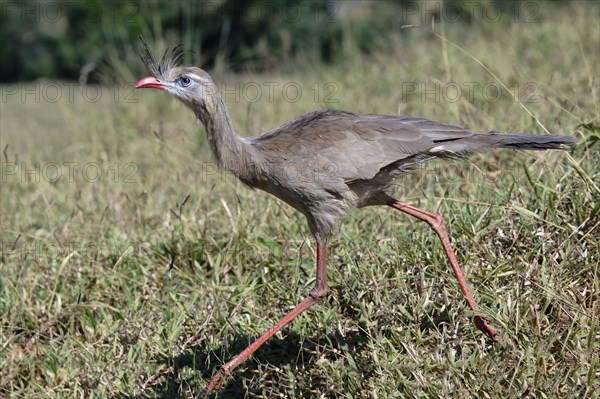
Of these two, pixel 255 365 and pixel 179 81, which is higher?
pixel 179 81

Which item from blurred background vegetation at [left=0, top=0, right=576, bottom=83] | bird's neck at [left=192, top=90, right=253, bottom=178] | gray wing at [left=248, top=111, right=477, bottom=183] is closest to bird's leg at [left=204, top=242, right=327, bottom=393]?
gray wing at [left=248, top=111, right=477, bottom=183]

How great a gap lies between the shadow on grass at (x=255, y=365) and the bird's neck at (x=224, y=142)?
74 centimetres

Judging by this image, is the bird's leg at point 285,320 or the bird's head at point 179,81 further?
the bird's head at point 179,81

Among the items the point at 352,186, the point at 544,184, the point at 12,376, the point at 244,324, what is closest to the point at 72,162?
the point at 12,376

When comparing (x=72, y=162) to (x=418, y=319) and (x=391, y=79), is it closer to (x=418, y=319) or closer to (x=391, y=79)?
(x=391, y=79)

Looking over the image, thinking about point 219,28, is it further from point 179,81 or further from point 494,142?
point 494,142

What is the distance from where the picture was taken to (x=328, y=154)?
3234 millimetres

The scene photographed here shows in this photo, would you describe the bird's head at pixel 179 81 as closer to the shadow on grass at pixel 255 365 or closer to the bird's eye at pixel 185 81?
the bird's eye at pixel 185 81

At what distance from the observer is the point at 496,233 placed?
346 centimetres

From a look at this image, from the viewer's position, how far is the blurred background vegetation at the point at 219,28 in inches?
295

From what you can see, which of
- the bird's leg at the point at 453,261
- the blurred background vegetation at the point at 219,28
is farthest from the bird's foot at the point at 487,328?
the blurred background vegetation at the point at 219,28

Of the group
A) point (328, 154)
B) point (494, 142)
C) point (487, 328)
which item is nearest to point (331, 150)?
point (328, 154)

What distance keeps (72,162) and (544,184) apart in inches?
137

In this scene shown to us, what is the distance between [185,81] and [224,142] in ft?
1.04
